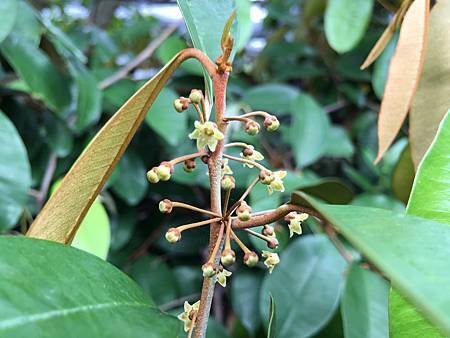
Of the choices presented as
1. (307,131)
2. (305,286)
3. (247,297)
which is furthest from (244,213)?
(307,131)

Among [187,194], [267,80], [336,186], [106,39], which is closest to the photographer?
[336,186]

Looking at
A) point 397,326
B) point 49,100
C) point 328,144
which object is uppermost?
point 49,100

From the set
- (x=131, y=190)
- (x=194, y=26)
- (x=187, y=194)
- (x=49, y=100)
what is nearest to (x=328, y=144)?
(x=187, y=194)

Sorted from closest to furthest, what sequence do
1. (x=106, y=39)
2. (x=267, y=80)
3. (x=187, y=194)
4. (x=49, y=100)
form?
(x=49, y=100), (x=187, y=194), (x=106, y=39), (x=267, y=80)

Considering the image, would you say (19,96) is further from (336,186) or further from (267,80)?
(267,80)

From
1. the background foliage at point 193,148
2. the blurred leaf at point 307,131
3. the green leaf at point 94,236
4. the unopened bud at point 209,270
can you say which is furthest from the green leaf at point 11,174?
the blurred leaf at point 307,131

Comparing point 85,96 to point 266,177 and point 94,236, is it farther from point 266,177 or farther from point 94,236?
point 266,177

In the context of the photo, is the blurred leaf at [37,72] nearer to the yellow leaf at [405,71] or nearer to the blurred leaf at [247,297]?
the blurred leaf at [247,297]

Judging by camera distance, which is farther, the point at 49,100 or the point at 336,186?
the point at 49,100
